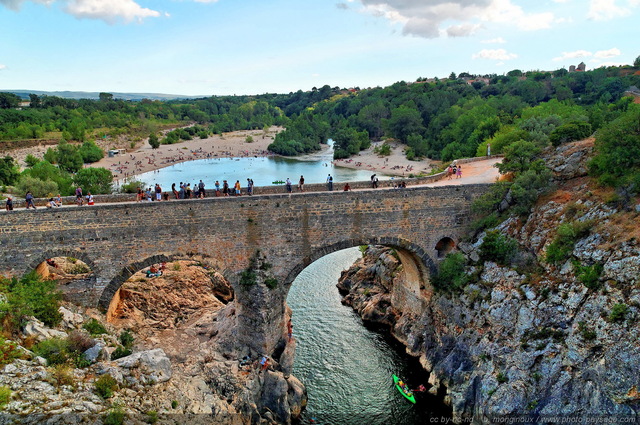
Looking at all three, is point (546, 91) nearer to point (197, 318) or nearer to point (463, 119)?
point (463, 119)

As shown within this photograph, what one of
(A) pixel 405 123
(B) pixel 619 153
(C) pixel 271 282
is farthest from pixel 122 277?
(A) pixel 405 123

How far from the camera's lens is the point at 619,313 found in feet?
47.9

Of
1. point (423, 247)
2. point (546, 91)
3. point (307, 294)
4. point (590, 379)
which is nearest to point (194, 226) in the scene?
point (423, 247)

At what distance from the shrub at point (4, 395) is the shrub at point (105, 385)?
2.43 m

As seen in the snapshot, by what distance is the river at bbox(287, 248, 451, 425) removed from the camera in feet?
63.5

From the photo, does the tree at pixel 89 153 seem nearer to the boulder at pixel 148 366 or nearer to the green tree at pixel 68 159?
the green tree at pixel 68 159

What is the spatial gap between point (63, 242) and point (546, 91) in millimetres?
83596

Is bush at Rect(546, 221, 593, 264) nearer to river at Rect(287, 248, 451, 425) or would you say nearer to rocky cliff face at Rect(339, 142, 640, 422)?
rocky cliff face at Rect(339, 142, 640, 422)

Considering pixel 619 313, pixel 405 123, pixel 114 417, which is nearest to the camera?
pixel 114 417

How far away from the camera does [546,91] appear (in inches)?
3100

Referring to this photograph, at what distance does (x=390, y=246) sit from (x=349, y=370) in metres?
6.72

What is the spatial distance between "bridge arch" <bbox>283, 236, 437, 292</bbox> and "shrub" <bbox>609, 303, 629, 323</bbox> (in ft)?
27.8

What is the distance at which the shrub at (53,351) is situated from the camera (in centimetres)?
1388

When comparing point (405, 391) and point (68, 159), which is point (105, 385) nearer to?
point (405, 391)
